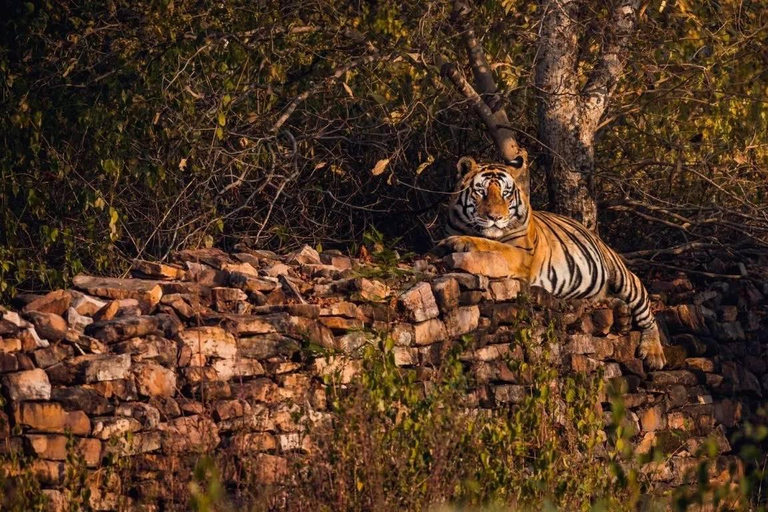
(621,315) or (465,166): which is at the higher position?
(465,166)

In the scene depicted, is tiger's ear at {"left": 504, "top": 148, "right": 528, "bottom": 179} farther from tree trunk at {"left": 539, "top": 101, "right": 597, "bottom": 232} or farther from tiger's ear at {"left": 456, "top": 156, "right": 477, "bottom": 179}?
tree trunk at {"left": 539, "top": 101, "right": 597, "bottom": 232}

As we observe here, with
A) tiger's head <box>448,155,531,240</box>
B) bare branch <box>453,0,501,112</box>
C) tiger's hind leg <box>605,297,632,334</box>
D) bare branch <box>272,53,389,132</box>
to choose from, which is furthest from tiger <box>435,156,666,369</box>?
bare branch <box>272,53,389,132</box>

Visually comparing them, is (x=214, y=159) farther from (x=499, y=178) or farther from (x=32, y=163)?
(x=499, y=178)

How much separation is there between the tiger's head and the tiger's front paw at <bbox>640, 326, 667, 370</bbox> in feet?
4.22

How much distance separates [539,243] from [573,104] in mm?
1564

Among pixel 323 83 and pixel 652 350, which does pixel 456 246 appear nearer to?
pixel 323 83

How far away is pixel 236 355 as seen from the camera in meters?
7.36

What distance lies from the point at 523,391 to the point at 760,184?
4.16 metres

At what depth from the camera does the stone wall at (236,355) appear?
639cm

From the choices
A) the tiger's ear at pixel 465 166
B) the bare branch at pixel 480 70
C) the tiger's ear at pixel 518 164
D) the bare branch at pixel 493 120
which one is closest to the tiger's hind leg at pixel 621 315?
the tiger's ear at pixel 518 164

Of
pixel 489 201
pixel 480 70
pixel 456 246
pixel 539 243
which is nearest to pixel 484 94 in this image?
pixel 480 70

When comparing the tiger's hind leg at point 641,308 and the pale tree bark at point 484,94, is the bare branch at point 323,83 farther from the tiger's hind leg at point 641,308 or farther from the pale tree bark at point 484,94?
the tiger's hind leg at point 641,308

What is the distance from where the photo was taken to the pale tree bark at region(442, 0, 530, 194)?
11078 mm

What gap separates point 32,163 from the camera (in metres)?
10.7
